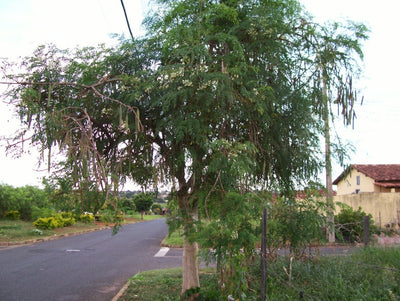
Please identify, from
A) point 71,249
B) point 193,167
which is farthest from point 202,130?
point 71,249

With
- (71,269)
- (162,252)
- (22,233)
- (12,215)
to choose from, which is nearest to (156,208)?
(12,215)

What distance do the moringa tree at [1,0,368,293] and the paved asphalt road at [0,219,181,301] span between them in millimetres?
1712

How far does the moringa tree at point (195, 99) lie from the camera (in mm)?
5715

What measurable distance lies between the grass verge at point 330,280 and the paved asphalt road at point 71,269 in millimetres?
1884

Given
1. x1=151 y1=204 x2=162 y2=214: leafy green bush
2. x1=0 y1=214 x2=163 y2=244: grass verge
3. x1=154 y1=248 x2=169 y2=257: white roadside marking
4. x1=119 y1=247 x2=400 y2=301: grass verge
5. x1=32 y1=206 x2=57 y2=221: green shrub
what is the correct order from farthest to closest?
x1=151 y1=204 x2=162 y2=214: leafy green bush
x1=32 y1=206 x2=57 y2=221: green shrub
x1=0 y1=214 x2=163 y2=244: grass verge
x1=154 y1=248 x2=169 y2=257: white roadside marking
x1=119 y1=247 x2=400 y2=301: grass verge

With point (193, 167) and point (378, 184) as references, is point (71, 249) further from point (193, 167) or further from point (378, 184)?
point (378, 184)

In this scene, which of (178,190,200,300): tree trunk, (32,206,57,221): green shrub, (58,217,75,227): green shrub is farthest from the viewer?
(58,217,75,227): green shrub

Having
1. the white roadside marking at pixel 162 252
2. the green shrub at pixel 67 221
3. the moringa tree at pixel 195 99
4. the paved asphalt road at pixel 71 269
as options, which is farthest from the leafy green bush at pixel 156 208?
the moringa tree at pixel 195 99

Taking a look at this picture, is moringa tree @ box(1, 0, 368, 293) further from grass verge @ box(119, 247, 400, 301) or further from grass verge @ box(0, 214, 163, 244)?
grass verge @ box(0, 214, 163, 244)

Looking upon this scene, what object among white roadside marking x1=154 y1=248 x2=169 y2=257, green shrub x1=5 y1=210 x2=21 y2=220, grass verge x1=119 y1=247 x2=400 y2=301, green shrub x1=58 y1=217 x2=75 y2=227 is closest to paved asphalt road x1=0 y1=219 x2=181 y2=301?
white roadside marking x1=154 y1=248 x2=169 y2=257

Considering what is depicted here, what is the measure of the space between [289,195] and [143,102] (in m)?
3.02

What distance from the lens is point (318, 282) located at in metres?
5.93

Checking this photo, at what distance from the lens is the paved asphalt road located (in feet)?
30.1

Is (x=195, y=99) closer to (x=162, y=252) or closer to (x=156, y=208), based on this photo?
(x=162, y=252)
